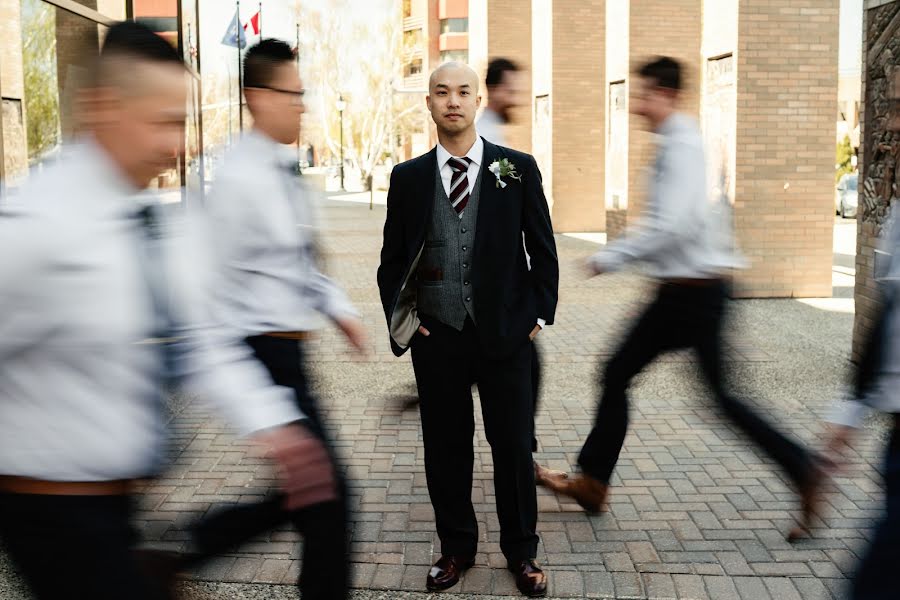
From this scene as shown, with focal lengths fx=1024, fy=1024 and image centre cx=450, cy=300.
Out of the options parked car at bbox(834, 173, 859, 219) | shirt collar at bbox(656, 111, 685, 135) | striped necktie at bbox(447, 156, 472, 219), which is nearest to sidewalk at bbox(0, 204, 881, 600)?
striped necktie at bbox(447, 156, 472, 219)

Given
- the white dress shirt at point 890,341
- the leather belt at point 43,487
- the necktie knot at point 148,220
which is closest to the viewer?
the leather belt at point 43,487

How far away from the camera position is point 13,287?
2.03m

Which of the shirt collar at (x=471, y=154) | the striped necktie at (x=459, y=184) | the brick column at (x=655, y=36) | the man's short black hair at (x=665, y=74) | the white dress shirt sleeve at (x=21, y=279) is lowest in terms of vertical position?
the white dress shirt sleeve at (x=21, y=279)

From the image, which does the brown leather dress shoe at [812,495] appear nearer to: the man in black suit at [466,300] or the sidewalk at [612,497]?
the sidewalk at [612,497]

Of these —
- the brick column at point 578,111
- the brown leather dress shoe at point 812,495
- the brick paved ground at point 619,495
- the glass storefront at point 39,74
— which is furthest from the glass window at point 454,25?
the brown leather dress shoe at point 812,495

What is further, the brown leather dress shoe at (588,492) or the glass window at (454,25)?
the glass window at (454,25)

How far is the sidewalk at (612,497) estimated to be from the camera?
4.15 meters

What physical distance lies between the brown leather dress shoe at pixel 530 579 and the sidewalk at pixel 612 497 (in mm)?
82

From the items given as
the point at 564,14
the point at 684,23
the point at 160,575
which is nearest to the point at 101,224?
the point at 160,575

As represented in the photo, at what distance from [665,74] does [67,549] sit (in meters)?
3.57

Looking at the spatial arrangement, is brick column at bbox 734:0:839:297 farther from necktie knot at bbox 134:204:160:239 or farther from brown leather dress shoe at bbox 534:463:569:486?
necktie knot at bbox 134:204:160:239

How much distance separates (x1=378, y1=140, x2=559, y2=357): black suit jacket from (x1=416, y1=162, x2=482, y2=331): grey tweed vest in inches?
1.4

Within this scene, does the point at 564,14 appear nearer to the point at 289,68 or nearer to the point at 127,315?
the point at 289,68

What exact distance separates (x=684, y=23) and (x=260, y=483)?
508 inches
